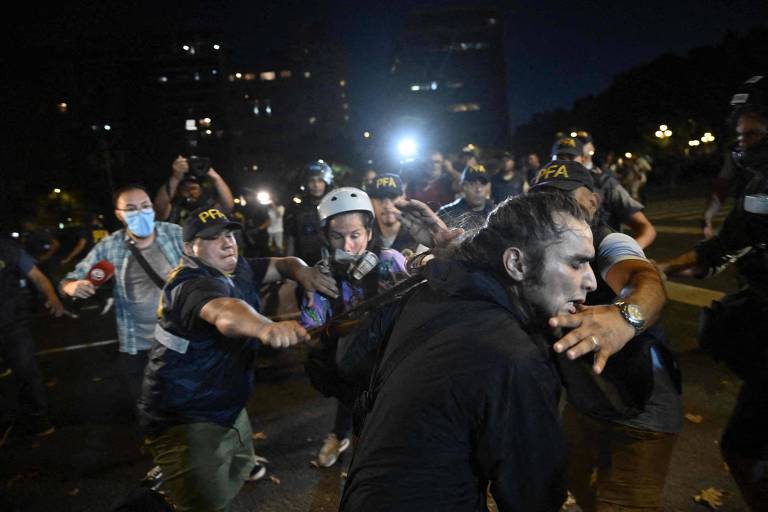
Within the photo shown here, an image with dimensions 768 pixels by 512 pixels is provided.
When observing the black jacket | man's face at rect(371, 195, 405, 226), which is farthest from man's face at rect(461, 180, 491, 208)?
the black jacket

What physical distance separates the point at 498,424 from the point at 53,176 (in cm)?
4050

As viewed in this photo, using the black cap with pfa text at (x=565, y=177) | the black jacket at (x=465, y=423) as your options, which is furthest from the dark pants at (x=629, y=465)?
the black cap with pfa text at (x=565, y=177)

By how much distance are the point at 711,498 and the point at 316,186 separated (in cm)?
464

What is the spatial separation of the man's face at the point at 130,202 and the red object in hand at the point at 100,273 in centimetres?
45

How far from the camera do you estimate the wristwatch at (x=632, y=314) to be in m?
1.92

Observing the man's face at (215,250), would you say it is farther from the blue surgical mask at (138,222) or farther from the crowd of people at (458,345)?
the blue surgical mask at (138,222)

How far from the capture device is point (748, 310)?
2730mm

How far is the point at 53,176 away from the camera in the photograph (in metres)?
34.4

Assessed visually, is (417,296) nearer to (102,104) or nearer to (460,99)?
(102,104)

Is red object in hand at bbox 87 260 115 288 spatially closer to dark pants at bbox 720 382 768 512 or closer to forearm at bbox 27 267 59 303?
forearm at bbox 27 267 59 303

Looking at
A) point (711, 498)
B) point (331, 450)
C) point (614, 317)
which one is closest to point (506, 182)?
point (331, 450)

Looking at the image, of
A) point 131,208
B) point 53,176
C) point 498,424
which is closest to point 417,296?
point 498,424

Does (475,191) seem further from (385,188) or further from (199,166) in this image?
(199,166)

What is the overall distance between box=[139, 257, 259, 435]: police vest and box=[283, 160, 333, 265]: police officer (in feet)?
10.4
